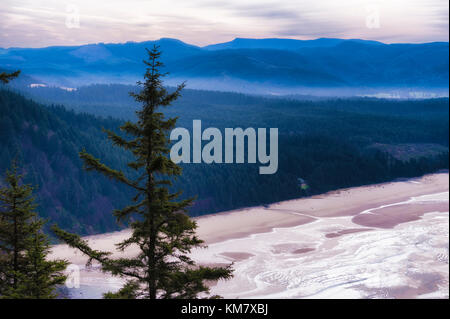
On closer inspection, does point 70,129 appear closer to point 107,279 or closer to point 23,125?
point 23,125

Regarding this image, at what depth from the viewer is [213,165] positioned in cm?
5719

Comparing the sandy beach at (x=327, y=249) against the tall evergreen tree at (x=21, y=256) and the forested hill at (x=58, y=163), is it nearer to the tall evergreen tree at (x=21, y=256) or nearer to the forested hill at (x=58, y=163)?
the tall evergreen tree at (x=21, y=256)

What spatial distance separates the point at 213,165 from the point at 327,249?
25952mm

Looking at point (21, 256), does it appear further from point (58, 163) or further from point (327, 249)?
point (58, 163)

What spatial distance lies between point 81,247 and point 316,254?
24.9m

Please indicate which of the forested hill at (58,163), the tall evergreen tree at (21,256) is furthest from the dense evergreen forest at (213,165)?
the tall evergreen tree at (21,256)

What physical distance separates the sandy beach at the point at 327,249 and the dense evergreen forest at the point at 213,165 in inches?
156

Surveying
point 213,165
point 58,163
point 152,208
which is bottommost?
point 213,165

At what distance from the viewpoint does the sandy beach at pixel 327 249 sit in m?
25.7

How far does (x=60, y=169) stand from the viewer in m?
47.2

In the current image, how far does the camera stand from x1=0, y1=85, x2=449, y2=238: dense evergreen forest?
4453 centimetres

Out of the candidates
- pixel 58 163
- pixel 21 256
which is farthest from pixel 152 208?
pixel 58 163

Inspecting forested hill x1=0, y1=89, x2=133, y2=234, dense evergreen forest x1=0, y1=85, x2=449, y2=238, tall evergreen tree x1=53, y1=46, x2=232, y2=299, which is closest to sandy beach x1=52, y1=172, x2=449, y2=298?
dense evergreen forest x1=0, y1=85, x2=449, y2=238
